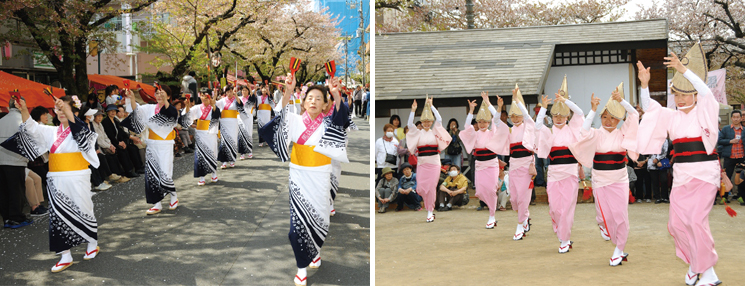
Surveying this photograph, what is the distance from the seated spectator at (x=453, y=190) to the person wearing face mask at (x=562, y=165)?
347cm

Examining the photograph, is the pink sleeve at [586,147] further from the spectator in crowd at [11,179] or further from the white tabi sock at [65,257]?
the spectator in crowd at [11,179]

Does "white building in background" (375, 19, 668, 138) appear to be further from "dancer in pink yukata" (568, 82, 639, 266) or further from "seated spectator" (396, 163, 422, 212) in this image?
"dancer in pink yukata" (568, 82, 639, 266)

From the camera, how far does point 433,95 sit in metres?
11.4

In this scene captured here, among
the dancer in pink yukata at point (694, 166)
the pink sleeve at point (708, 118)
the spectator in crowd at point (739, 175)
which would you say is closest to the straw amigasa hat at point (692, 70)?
the dancer in pink yukata at point (694, 166)

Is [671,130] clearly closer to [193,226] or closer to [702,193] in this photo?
[702,193]

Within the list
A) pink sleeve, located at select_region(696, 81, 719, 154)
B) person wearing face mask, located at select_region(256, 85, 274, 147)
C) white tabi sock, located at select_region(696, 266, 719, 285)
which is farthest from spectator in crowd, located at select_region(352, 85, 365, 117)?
white tabi sock, located at select_region(696, 266, 719, 285)

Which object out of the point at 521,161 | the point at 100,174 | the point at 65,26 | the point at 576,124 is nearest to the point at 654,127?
the point at 576,124

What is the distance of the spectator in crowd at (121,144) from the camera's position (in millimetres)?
9773

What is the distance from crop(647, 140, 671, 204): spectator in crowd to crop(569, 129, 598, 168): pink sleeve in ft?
14.9

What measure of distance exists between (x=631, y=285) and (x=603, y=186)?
1311mm

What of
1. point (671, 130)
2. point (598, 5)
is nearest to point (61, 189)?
point (671, 130)

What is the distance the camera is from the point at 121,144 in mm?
9797

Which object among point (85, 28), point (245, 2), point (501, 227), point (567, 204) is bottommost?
point (501, 227)

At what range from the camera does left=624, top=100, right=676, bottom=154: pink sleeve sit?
5.28 metres
